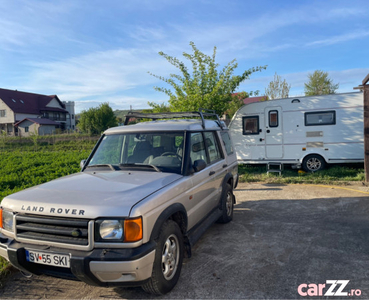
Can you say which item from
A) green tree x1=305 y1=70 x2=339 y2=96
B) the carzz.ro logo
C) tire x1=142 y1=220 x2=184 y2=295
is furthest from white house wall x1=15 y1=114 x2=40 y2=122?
the carzz.ro logo

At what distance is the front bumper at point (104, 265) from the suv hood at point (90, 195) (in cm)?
35

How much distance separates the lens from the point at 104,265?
9.09 ft

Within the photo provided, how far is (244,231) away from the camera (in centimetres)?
554

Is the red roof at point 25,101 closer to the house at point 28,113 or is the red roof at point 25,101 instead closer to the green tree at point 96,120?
the house at point 28,113

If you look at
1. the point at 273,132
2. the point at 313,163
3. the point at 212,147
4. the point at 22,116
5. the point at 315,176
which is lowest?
the point at 315,176

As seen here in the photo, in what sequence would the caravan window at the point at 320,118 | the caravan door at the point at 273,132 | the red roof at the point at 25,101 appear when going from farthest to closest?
the red roof at the point at 25,101 < the caravan door at the point at 273,132 < the caravan window at the point at 320,118

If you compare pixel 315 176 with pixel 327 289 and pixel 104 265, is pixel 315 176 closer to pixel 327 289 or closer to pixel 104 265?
pixel 327 289

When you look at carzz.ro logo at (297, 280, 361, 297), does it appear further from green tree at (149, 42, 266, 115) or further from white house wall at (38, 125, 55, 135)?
white house wall at (38, 125, 55, 135)

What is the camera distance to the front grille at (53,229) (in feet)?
9.67

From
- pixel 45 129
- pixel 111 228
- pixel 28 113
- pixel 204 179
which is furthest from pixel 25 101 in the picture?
pixel 111 228

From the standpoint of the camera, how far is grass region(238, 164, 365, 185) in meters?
9.73

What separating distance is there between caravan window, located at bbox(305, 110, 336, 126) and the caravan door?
98 centimetres

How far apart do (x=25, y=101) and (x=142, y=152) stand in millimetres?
59823

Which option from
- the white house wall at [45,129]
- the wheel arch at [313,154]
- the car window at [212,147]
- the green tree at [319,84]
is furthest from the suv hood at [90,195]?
the white house wall at [45,129]
